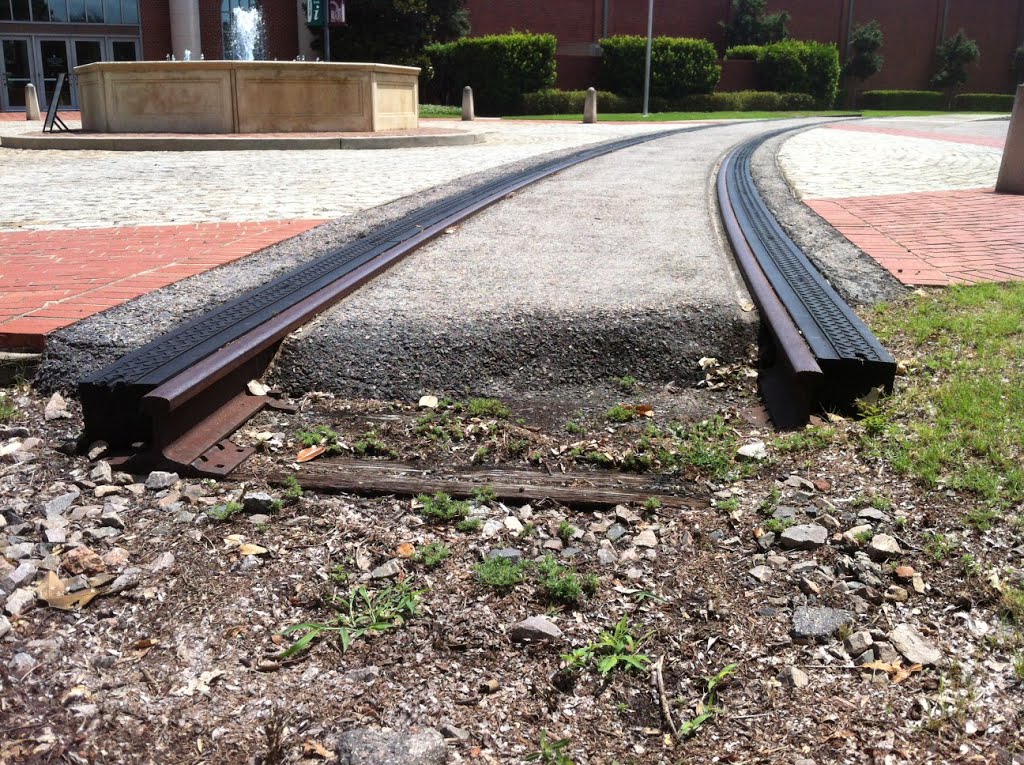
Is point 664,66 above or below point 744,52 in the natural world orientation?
below

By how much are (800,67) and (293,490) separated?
44125 millimetres

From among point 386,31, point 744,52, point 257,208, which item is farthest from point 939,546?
point 744,52

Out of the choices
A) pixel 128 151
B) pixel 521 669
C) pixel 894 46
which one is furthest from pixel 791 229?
pixel 894 46

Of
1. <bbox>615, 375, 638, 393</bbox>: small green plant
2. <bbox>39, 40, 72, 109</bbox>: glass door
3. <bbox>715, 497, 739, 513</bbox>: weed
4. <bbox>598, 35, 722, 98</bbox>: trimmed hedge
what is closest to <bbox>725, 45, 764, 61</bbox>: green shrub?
<bbox>598, 35, 722, 98</bbox>: trimmed hedge

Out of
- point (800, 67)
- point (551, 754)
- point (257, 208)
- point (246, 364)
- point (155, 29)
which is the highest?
point (155, 29)

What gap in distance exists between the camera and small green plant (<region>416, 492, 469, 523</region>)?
A: 8.75 feet

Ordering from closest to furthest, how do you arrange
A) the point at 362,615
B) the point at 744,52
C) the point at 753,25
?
the point at 362,615 → the point at 744,52 → the point at 753,25

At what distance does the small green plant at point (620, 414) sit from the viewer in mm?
3395

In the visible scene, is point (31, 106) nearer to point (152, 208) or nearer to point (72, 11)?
point (72, 11)

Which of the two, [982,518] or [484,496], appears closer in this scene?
[982,518]

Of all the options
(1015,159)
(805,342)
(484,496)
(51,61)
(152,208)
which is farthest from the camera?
(51,61)

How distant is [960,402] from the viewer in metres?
3.17

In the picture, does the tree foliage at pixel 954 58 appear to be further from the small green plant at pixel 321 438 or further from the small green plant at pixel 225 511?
the small green plant at pixel 225 511

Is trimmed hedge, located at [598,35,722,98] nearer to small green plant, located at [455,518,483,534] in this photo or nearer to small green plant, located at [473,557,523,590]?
small green plant, located at [455,518,483,534]
